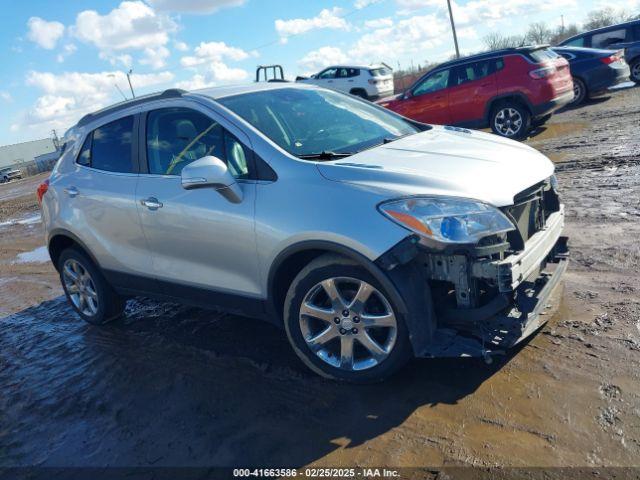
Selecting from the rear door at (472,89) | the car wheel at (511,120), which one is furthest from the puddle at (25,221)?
the car wheel at (511,120)

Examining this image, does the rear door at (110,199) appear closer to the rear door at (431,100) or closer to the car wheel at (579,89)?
the rear door at (431,100)

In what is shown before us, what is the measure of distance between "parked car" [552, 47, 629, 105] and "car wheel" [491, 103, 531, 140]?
3.86 meters

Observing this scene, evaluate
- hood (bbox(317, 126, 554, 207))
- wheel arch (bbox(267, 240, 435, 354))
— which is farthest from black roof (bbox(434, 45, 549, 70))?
wheel arch (bbox(267, 240, 435, 354))

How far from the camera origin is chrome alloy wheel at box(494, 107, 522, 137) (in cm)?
1125

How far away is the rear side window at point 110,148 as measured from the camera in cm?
459

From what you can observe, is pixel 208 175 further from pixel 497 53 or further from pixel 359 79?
pixel 359 79

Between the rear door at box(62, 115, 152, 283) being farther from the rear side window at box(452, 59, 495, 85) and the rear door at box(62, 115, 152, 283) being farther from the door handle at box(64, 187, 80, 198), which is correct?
the rear side window at box(452, 59, 495, 85)

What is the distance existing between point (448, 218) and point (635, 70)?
17.3 metres

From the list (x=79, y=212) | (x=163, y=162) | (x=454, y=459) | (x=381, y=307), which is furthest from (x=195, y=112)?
(x=454, y=459)

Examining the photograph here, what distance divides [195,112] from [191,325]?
194 centimetres

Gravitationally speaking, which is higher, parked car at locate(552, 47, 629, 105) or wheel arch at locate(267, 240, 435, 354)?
parked car at locate(552, 47, 629, 105)

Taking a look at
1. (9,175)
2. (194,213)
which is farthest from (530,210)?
(9,175)

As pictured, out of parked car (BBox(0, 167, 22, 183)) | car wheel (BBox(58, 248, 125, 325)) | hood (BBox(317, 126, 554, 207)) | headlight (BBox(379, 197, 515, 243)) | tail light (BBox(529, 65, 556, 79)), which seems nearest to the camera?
headlight (BBox(379, 197, 515, 243))

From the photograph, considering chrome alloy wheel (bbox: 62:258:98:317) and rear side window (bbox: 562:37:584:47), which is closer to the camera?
chrome alloy wheel (bbox: 62:258:98:317)
